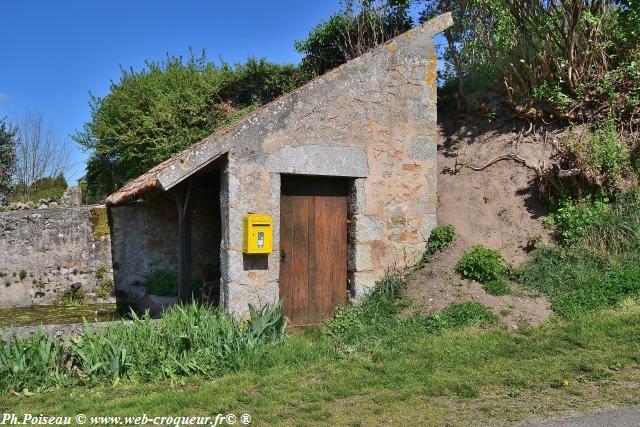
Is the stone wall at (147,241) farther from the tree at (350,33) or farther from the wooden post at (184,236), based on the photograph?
the tree at (350,33)

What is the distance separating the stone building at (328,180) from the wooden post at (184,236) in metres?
0.02

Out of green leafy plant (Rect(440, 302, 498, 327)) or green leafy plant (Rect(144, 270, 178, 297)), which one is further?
green leafy plant (Rect(144, 270, 178, 297))

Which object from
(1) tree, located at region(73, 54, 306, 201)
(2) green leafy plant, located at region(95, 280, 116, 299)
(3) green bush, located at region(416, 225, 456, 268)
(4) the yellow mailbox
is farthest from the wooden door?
(1) tree, located at region(73, 54, 306, 201)

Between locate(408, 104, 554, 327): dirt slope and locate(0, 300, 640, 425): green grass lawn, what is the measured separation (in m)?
0.71

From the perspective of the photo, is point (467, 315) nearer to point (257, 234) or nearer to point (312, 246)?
point (312, 246)

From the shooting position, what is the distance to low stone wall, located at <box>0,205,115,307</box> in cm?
1052

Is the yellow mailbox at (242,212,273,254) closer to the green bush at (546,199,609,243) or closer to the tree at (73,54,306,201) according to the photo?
the green bush at (546,199,609,243)

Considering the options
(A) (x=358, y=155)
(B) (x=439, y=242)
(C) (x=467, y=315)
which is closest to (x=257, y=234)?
(A) (x=358, y=155)

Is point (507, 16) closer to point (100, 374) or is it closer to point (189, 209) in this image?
point (189, 209)

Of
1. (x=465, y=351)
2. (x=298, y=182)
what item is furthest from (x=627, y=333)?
(x=298, y=182)

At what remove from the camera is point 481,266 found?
7.48m

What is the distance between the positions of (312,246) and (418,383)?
9.87 feet

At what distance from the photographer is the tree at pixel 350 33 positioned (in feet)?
45.2

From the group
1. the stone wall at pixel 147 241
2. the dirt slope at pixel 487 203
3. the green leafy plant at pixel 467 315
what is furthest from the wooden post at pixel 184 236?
the green leafy plant at pixel 467 315
